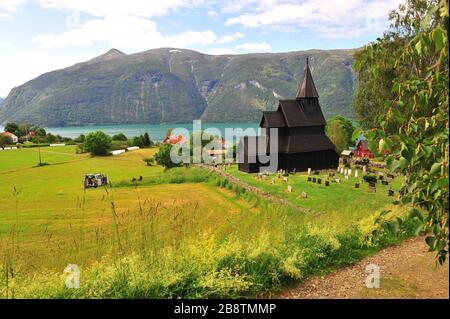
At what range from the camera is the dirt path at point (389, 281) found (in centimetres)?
877

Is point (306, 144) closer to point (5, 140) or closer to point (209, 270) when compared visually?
point (209, 270)

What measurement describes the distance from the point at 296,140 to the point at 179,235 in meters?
27.6

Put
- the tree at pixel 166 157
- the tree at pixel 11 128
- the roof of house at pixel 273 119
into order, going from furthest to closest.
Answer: the tree at pixel 11 128, the tree at pixel 166 157, the roof of house at pixel 273 119

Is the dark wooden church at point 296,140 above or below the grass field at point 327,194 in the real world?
above

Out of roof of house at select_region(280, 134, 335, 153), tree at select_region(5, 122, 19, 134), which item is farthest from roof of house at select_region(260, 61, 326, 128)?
tree at select_region(5, 122, 19, 134)

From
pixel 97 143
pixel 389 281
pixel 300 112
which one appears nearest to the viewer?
pixel 389 281

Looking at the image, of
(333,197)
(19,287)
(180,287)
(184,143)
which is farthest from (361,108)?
(184,143)

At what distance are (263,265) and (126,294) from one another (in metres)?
3.95

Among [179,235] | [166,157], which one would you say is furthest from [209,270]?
[166,157]

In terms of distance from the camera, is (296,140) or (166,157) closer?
(296,140)

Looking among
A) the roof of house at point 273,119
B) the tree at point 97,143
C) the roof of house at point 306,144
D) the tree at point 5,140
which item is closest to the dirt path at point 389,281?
the roof of house at point 306,144

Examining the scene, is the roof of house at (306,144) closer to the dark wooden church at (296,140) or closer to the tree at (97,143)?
the dark wooden church at (296,140)

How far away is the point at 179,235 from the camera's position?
1489 cm

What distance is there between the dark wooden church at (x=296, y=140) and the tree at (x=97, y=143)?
59126 mm
